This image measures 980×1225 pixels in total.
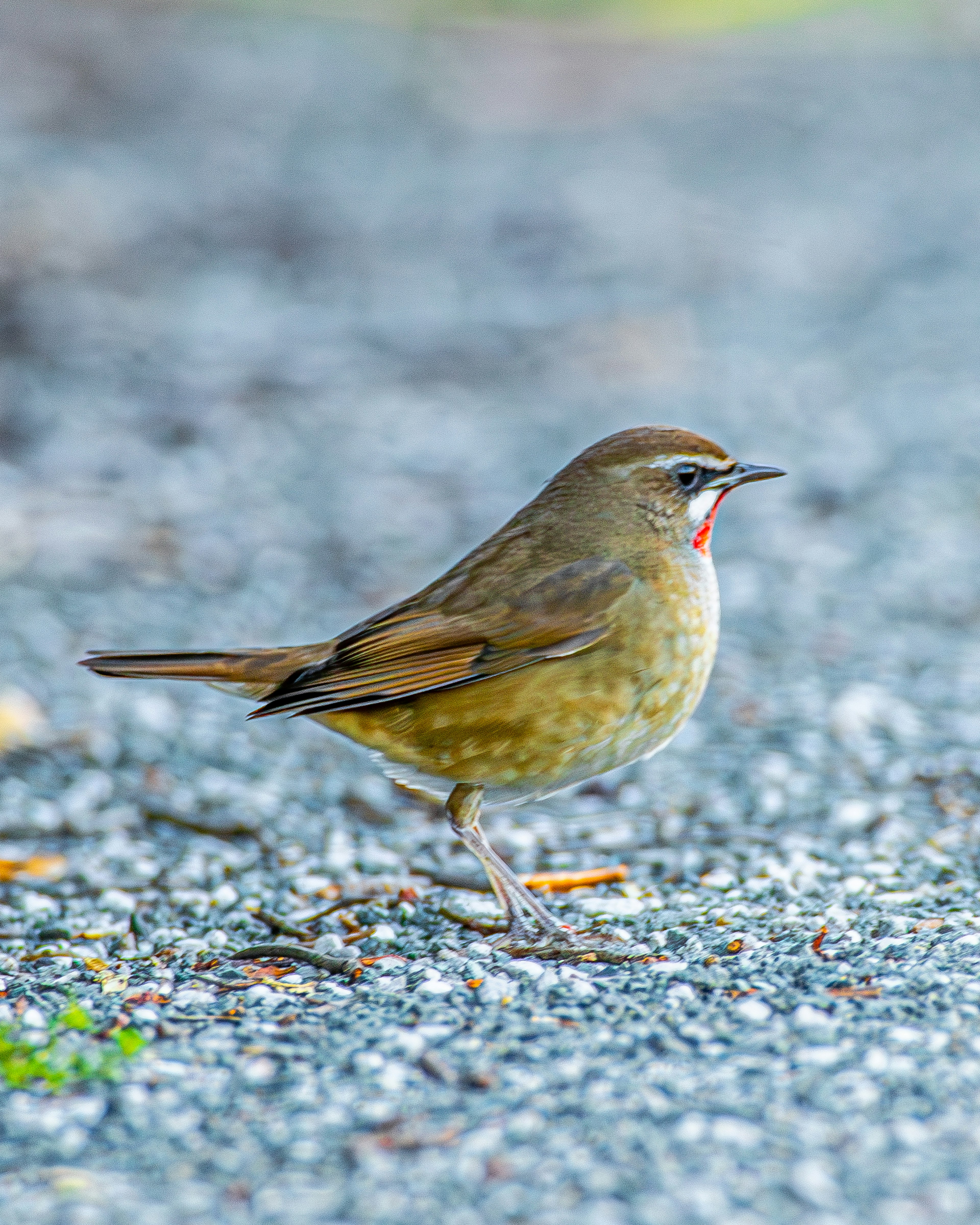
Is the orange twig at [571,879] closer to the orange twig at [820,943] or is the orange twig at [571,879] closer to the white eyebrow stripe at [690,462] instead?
the orange twig at [820,943]

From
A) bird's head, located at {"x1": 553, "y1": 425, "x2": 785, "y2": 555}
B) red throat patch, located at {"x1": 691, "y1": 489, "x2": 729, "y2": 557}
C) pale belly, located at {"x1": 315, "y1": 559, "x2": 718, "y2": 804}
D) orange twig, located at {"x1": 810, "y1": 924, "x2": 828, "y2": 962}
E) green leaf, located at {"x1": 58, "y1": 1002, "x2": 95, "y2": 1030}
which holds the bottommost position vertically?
green leaf, located at {"x1": 58, "y1": 1002, "x2": 95, "y2": 1030}

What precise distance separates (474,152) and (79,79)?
442 centimetres

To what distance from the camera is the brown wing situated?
14.2 feet

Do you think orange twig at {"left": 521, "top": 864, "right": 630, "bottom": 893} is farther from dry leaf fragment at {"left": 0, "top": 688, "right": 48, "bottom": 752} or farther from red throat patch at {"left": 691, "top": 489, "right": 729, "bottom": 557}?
dry leaf fragment at {"left": 0, "top": 688, "right": 48, "bottom": 752}

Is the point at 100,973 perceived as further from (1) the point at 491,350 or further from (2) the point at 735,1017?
(1) the point at 491,350

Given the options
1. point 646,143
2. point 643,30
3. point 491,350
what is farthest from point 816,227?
point 643,30

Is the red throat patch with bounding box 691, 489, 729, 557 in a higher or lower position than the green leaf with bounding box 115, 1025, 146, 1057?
higher

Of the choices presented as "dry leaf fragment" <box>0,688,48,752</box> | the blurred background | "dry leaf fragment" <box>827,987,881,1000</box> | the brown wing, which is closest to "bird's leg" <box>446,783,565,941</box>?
the brown wing

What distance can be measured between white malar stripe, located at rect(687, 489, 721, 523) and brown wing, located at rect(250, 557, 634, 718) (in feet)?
1.00

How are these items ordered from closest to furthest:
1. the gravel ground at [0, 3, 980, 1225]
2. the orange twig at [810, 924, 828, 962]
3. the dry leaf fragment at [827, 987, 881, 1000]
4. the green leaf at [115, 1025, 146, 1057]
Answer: the gravel ground at [0, 3, 980, 1225]
the green leaf at [115, 1025, 146, 1057]
the dry leaf fragment at [827, 987, 881, 1000]
the orange twig at [810, 924, 828, 962]

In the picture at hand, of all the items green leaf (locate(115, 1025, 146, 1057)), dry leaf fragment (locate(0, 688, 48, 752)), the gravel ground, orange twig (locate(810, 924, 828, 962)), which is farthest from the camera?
dry leaf fragment (locate(0, 688, 48, 752))

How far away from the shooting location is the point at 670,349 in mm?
10992

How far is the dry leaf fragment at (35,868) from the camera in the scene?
491 cm

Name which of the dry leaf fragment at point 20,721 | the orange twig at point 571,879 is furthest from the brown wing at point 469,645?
the dry leaf fragment at point 20,721
